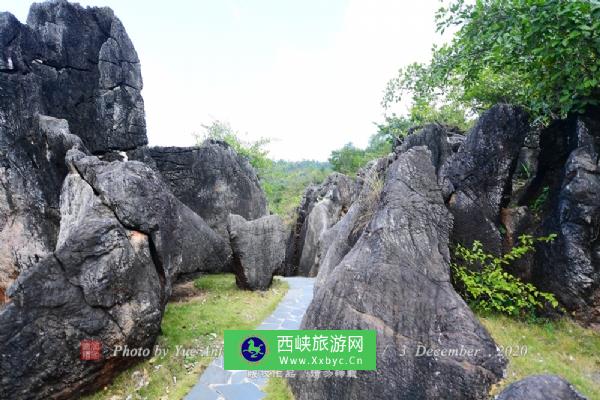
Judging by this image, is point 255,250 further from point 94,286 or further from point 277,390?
point 94,286

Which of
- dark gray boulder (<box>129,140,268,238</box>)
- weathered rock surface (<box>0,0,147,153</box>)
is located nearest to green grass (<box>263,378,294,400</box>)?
dark gray boulder (<box>129,140,268,238</box>)

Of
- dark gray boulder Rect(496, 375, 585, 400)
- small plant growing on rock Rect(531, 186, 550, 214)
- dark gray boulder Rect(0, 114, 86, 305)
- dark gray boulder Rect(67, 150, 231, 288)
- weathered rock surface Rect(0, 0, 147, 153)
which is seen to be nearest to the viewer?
dark gray boulder Rect(496, 375, 585, 400)

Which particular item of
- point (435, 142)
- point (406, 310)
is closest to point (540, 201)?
point (435, 142)

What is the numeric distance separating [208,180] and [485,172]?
9.06 metres

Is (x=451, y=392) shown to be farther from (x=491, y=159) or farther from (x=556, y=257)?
(x=491, y=159)

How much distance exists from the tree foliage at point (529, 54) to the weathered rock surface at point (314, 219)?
28.8 ft

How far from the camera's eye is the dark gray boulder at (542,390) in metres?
2.84

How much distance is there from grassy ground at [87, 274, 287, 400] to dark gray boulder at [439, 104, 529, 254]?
187 inches

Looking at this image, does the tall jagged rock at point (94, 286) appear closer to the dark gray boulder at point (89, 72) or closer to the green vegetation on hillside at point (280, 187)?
the dark gray boulder at point (89, 72)

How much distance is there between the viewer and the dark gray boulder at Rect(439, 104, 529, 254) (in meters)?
6.32

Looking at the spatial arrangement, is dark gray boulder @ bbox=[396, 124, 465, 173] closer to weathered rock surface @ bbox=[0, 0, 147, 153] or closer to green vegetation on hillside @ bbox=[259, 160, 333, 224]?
weathered rock surface @ bbox=[0, 0, 147, 153]

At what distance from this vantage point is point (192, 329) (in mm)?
6875

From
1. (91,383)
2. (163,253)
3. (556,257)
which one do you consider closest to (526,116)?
(556,257)

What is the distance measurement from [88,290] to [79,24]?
8293mm
